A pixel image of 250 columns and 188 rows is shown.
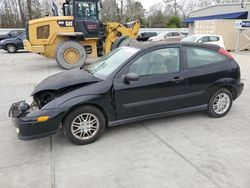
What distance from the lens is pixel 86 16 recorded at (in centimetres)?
1059

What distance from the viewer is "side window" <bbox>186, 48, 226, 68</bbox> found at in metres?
4.22

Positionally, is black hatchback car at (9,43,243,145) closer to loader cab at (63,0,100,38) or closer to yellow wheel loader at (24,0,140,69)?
yellow wheel loader at (24,0,140,69)

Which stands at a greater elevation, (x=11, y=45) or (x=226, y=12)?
(x=226, y=12)

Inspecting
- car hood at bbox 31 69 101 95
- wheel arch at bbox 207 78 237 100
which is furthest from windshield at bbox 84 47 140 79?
wheel arch at bbox 207 78 237 100

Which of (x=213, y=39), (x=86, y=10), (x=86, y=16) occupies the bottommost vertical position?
(x=213, y=39)

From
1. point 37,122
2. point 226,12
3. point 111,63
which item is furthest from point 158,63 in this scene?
point 226,12

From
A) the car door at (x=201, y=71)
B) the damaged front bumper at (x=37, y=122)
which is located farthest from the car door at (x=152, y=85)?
the damaged front bumper at (x=37, y=122)

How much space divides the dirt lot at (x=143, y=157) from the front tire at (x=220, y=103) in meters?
0.13

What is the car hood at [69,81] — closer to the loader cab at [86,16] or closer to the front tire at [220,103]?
the front tire at [220,103]

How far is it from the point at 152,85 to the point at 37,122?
187cm

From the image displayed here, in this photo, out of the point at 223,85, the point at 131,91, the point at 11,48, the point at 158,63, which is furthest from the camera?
the point at 11,48

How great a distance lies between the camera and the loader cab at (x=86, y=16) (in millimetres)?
10383

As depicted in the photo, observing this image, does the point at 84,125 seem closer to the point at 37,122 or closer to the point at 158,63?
the point at 37,122

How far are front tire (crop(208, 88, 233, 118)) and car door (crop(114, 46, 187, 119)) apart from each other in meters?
0.72
